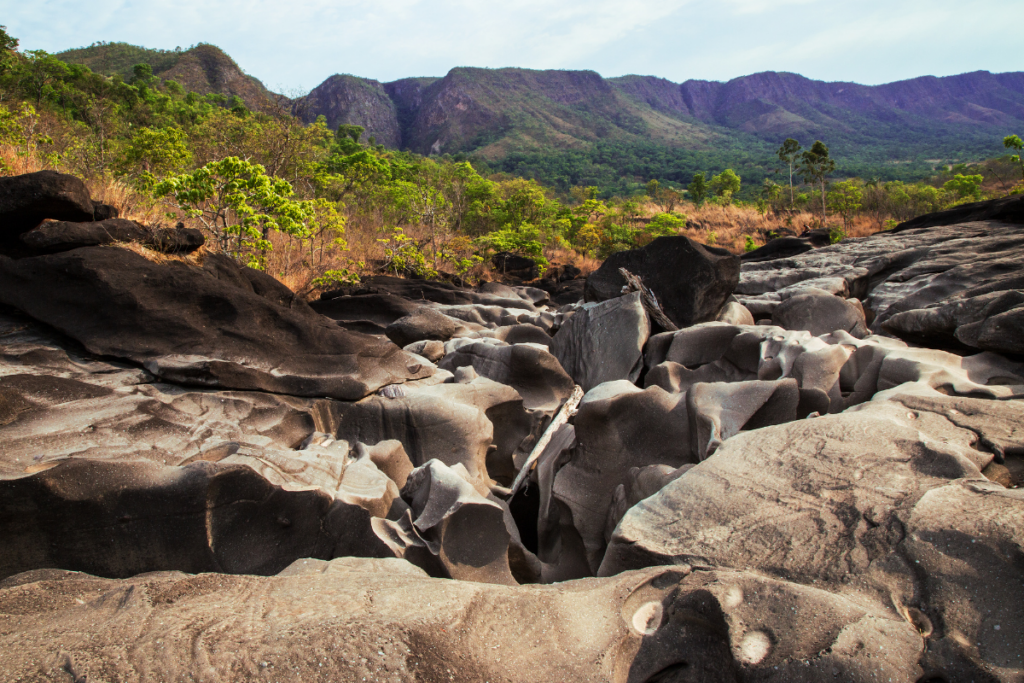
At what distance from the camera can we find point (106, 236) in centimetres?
498

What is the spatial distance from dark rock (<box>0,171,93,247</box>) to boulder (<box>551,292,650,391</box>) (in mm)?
5733

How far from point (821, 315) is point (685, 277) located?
1.91 m

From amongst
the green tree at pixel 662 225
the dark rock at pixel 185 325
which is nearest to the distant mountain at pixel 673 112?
the green tree at pixel 662 225

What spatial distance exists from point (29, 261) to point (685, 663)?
5.22 m

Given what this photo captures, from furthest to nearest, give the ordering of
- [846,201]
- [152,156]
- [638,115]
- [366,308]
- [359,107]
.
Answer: [359,107] → [638,115] → [846,201] → [152,156] → [366,308]

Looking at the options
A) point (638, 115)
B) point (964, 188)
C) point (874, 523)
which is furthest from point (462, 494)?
point (638, 115)

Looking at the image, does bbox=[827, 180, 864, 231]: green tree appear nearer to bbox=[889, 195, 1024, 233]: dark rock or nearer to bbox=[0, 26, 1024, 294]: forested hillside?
bbox=[0, 26, 1024, 294]: forested hillside

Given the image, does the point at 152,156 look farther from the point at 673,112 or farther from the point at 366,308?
the point at 673,112

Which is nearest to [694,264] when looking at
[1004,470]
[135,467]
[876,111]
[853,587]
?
[1004,470]

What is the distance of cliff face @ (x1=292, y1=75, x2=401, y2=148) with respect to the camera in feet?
383

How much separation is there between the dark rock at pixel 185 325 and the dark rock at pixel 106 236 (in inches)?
13.4

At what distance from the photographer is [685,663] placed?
70.2 inches

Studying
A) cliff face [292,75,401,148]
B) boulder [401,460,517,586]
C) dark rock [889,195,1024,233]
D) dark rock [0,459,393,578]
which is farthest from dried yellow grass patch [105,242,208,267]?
cliff face [292,75,401,148]

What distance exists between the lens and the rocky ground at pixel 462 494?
1677mm
